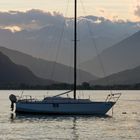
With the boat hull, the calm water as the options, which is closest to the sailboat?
the boat hull

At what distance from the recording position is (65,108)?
74.8 meters

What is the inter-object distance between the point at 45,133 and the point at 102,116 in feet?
77.8

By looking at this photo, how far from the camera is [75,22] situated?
75.2 metres

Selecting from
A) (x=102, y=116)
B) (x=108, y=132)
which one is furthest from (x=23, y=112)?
(x=108, y=132)

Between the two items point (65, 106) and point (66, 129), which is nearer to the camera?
point (66, 129)

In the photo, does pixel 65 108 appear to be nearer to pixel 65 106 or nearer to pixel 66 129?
pixel 65 106

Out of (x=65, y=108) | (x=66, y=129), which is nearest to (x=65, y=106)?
(x=65, y=108)

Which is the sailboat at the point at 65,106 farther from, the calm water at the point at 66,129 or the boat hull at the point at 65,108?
the calm water at the point at 66,129

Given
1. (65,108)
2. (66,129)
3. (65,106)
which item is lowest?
(66,129)

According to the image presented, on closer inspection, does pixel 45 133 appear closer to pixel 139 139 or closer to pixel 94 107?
pixel 139 139

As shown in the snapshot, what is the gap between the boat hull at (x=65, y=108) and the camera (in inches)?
2933

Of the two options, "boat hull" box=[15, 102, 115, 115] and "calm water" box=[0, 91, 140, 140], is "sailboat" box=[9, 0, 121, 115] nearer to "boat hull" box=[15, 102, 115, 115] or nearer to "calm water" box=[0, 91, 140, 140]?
"boat hull" box=[15, 102, 115, 115]

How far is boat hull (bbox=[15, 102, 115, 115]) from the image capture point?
7450 cm

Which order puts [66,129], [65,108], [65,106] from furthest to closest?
[65,108]
[65,106]
[66,129]
